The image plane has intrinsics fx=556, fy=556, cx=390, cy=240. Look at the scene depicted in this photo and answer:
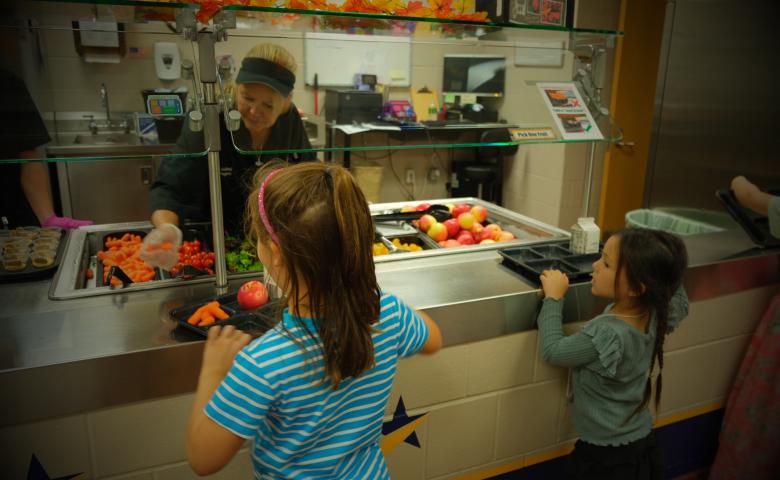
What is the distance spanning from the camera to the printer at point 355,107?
1935 mm

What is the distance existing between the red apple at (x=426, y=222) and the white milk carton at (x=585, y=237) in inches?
21.7

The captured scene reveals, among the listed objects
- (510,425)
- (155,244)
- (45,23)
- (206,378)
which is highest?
(45,23)

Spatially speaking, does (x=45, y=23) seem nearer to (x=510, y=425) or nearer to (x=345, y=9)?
(x=345, y=9)

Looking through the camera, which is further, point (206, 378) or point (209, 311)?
point (209, 311)

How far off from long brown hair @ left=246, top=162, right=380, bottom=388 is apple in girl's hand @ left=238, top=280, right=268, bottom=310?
375 mm

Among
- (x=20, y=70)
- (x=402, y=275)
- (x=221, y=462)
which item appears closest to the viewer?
(x=221, y=462)

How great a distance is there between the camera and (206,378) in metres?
0.94

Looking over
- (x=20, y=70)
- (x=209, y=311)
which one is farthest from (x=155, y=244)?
(x=20, y=70)

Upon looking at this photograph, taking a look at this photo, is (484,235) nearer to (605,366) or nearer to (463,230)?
A: (463,230)

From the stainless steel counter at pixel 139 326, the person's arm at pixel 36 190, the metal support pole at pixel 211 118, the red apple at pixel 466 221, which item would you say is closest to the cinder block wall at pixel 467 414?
the stainless steel counter at pixel 139 326

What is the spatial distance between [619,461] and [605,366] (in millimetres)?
334

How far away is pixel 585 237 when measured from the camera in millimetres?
1790

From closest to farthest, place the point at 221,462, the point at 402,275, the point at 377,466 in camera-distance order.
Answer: the point at 221,462 < the point at 377,466 < the point at 402,275

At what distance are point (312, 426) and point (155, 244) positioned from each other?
706mm
